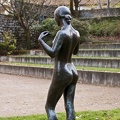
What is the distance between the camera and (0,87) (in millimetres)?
12203

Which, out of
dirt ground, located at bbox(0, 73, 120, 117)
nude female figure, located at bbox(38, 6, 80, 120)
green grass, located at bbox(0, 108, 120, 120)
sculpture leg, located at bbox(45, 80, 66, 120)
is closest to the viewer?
nude female figure, located at bbox(38, 6, 80, 120)

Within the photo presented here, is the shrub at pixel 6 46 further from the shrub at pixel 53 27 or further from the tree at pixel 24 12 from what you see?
the shrub at pixel 53 27

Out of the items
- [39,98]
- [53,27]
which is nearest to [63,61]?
[39,98]

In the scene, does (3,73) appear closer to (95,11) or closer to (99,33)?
(99,33)

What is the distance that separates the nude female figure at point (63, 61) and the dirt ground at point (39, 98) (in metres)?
2.40

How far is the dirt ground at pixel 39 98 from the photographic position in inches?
307

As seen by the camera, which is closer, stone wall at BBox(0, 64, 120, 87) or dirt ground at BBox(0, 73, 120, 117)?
dirt ground at BBox(0, 73, 120, 117)

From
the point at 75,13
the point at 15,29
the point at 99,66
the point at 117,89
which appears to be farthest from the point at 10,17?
the point at 117,89

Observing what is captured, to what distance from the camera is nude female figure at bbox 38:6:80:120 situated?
188 inches

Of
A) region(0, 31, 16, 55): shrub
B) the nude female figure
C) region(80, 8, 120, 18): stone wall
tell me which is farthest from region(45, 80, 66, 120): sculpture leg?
region(80, 8, 120, 18): stone wall

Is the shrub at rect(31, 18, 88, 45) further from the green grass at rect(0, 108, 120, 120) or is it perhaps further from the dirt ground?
the green grass at rect(0, 108, 120, 120)

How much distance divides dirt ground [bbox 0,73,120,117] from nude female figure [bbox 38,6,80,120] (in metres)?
2.40

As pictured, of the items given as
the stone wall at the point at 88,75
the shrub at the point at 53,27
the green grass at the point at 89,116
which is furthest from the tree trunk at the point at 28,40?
the green grass at the point at 89,116

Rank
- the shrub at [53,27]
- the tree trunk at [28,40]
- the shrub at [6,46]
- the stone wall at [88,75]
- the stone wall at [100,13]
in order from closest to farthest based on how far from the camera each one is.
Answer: the stone wall at [88,75]
the shrub at [53,27]
the shrub at [6,46]
the tree trunk at [28,40]
the stone wall at [100,13]
